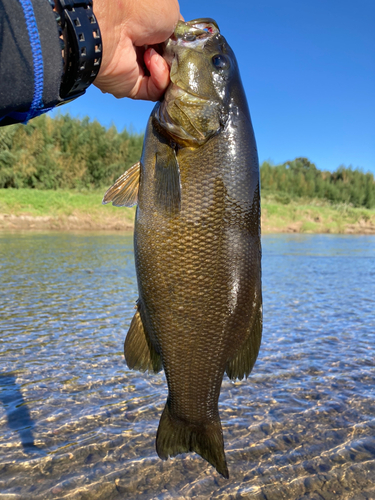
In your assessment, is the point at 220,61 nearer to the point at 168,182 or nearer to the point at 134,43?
the point at 134,43

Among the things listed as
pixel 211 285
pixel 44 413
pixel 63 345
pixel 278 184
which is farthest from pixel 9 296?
pixel 278 184

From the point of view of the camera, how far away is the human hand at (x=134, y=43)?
1892 millimetres

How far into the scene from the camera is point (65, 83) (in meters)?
1.67

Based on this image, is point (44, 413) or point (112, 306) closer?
point (44, 413)

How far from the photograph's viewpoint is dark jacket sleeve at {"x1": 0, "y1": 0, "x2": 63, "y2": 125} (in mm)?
1268

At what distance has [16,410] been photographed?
3.63 m

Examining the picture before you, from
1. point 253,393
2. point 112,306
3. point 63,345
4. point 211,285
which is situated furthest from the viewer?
point 112,306

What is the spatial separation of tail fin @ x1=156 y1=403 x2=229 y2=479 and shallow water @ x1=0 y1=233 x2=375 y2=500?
21.5 inches

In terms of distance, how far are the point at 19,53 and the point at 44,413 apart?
10.3 feet

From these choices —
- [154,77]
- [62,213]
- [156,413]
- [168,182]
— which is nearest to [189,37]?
[154,77]

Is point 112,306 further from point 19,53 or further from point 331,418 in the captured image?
point 19,53

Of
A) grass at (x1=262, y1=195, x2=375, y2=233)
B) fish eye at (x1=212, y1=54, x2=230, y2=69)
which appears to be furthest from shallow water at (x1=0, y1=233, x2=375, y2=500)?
grass at (x1=262, y1=195, x2=375, y2=233)

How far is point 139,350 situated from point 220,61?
1.65 metres

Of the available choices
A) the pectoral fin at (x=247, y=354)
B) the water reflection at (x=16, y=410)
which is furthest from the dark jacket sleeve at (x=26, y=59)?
the water reflection at (x=16, y=410)
